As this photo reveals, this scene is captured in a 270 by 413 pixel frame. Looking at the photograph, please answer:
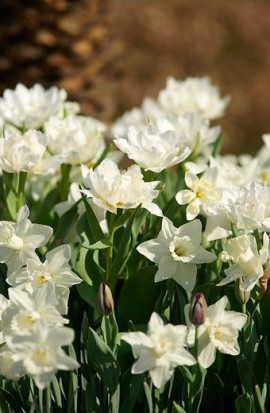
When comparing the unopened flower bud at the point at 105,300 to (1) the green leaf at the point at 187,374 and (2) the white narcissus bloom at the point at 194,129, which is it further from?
(2) the white narcissus bloom at the point at 194,129

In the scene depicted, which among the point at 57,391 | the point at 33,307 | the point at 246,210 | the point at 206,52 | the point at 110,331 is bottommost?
the point at 206,52

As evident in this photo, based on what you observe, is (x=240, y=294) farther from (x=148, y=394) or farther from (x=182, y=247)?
(x=148, y=394)

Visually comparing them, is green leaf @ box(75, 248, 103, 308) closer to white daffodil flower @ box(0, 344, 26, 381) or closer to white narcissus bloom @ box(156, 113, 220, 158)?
white daffodil flower @ box(0, 344, 26, 381)

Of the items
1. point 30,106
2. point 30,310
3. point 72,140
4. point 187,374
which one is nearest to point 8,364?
point 30,310

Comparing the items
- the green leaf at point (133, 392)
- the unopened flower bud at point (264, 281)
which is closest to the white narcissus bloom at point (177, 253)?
the unopened flower bud at point (264, 281)

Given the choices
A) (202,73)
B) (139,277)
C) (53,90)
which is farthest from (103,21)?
(202,73)

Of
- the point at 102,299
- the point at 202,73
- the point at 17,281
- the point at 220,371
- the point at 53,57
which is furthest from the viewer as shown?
the point at 202,73

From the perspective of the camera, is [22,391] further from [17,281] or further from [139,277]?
[139,277]
